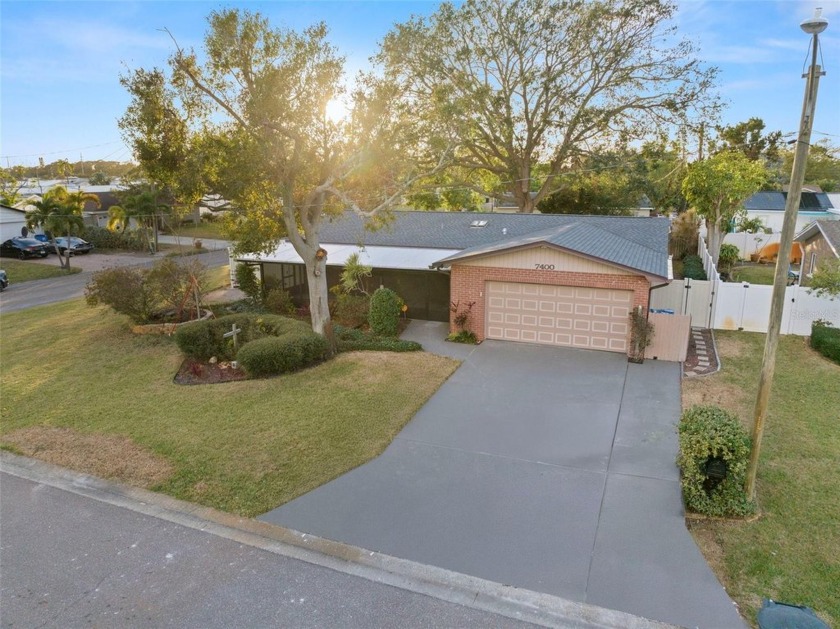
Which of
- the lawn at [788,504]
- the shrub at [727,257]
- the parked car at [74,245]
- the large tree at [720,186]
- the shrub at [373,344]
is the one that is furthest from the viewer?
the parked car at [74,245]

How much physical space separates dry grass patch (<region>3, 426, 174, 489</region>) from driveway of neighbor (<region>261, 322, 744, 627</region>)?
2852 millimetres

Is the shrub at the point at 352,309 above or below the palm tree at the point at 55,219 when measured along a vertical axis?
below

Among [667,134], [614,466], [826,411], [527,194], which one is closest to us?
[614,466]

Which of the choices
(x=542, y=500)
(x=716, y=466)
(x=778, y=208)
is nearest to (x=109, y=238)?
(x=542, y=500)

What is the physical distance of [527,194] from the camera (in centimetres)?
3384

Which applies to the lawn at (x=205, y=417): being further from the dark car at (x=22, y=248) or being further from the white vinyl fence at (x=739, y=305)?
the dark car at (x=22, y=248)

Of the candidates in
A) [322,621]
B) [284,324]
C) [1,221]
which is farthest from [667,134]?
[1,221]

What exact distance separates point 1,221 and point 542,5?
36736 millimetres

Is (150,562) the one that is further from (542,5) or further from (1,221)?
(1,221)

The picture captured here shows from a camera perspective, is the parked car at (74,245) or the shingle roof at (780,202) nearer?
the shingle roof at (780,202)

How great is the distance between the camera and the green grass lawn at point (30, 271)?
30.4 meters

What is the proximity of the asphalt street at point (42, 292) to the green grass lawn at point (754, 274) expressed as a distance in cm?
2563

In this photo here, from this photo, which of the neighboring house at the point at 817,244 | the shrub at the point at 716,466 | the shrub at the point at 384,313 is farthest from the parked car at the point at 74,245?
the neighboring house at the point at 817,244

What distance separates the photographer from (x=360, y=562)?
7.31m
